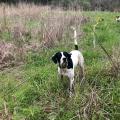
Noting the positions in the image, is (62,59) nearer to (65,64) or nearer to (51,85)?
(65,64)

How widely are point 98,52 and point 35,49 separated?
1.46 meters

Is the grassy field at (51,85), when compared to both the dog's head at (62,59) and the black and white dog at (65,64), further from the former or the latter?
the dog's head at (62,59)

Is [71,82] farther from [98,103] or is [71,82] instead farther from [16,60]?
[16,60]

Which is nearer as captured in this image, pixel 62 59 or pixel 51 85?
pixel 62 59

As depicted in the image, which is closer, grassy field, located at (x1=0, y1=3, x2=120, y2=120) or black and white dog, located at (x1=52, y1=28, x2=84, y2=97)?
grassy field, located at (x1=0, y1=3, x2=120, y2=120)

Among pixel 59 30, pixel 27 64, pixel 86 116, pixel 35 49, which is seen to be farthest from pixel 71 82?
pixel 59 30

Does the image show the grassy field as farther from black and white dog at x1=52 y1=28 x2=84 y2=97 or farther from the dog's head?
the dog's head

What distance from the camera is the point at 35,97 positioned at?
4.79 m

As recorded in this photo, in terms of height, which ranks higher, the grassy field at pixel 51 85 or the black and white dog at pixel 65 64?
the black and white dog at pixel 65 64

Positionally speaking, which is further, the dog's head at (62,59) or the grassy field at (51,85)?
the dog's head at (62,59)

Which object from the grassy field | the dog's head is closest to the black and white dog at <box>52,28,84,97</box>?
the dog's head

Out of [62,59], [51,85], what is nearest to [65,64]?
[62,59]

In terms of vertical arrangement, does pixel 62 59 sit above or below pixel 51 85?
above

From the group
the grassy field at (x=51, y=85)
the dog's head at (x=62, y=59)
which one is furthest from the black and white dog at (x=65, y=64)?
the grassy field at (x=51, y=85)
